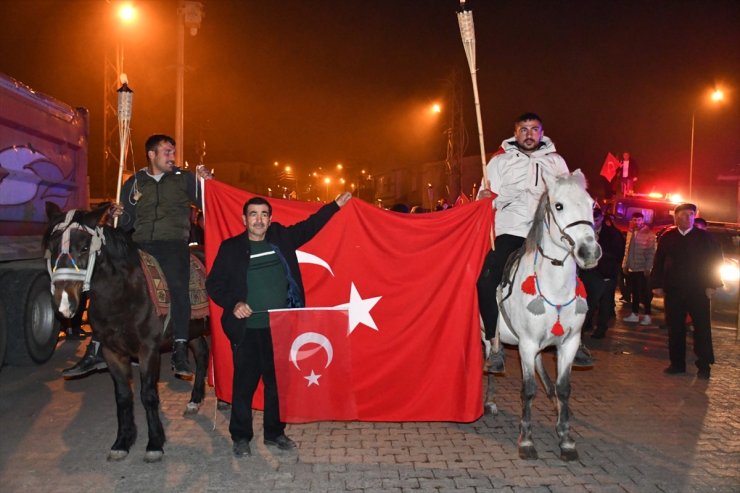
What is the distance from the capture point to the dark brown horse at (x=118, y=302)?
479 centimetres

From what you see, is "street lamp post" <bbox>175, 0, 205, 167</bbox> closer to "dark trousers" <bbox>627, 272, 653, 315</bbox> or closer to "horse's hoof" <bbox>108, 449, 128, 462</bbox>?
"horse's hoof" <bbox>108, 449, 128, 462</bbox>

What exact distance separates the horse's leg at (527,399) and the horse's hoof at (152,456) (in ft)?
10.9

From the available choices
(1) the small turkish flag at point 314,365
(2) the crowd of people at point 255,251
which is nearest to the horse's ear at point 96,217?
(2) the crowd of people at point 255,251

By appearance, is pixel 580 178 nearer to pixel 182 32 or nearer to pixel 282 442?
pixel 282 442

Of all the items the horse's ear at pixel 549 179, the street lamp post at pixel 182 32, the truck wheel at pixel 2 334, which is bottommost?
the truck wheel at pixel 2 334

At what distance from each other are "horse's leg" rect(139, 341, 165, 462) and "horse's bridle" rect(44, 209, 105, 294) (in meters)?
0.83

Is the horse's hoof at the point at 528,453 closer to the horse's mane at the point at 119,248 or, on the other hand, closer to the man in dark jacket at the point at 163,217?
the man in dark jacket at the point at 163,217

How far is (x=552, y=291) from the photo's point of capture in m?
5.20

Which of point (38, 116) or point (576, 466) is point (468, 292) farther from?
point (38, 116)

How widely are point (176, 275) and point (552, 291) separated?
377 cm

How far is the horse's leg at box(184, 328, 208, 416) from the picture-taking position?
6578 mm

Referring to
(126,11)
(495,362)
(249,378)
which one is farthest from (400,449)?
(126,11)

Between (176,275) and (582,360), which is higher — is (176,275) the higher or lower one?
the higher one

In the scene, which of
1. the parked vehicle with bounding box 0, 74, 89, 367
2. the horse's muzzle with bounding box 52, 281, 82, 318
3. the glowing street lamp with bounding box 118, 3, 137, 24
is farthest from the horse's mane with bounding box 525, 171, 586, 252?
the glowing street lamp with bounding box 118, 3, 137, 24
